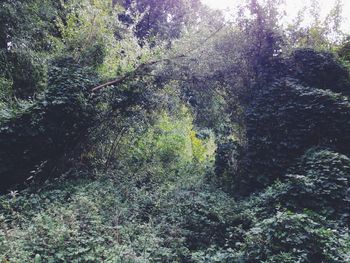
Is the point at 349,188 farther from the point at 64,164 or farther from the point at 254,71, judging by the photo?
the point at 64,164

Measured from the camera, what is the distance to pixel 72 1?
10.8m

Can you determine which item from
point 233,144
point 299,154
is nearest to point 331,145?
point 299,154

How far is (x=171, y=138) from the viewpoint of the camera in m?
11.1

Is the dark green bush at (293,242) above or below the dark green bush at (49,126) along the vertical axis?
below

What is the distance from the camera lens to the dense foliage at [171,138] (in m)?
5.16

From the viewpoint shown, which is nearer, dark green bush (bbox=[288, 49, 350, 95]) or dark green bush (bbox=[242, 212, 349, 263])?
dark green bush (bbox=[242, 212, 349, 263])

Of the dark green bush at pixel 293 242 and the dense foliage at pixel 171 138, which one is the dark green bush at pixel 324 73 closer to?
the dense foliage at pixel 171 138

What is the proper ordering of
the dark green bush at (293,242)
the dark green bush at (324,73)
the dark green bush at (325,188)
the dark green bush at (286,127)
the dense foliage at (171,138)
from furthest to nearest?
the dark green bush at (324,73) < the dark green bush at (286,127) < the dark green bush at (325,188) < the dense foliage at (171,138) < the dark green bush at (293,242)

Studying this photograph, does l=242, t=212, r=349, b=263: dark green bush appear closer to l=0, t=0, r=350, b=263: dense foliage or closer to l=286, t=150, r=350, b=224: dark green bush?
l=0, t=0, r=350, b=263: dense foliage

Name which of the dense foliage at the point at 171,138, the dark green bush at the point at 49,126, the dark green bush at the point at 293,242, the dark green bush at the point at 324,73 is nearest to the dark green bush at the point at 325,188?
the dense foliage at the point at 171,138

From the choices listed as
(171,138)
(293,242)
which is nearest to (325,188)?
(293,242)

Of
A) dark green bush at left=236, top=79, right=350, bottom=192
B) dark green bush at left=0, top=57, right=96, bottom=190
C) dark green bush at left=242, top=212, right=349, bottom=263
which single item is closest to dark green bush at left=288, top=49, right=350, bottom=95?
dark green bush at left=236, top=79, right=350, bottom=192

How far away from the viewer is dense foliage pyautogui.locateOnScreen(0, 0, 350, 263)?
5.16 metres

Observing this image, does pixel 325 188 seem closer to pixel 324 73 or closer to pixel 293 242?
pixel 293 242
